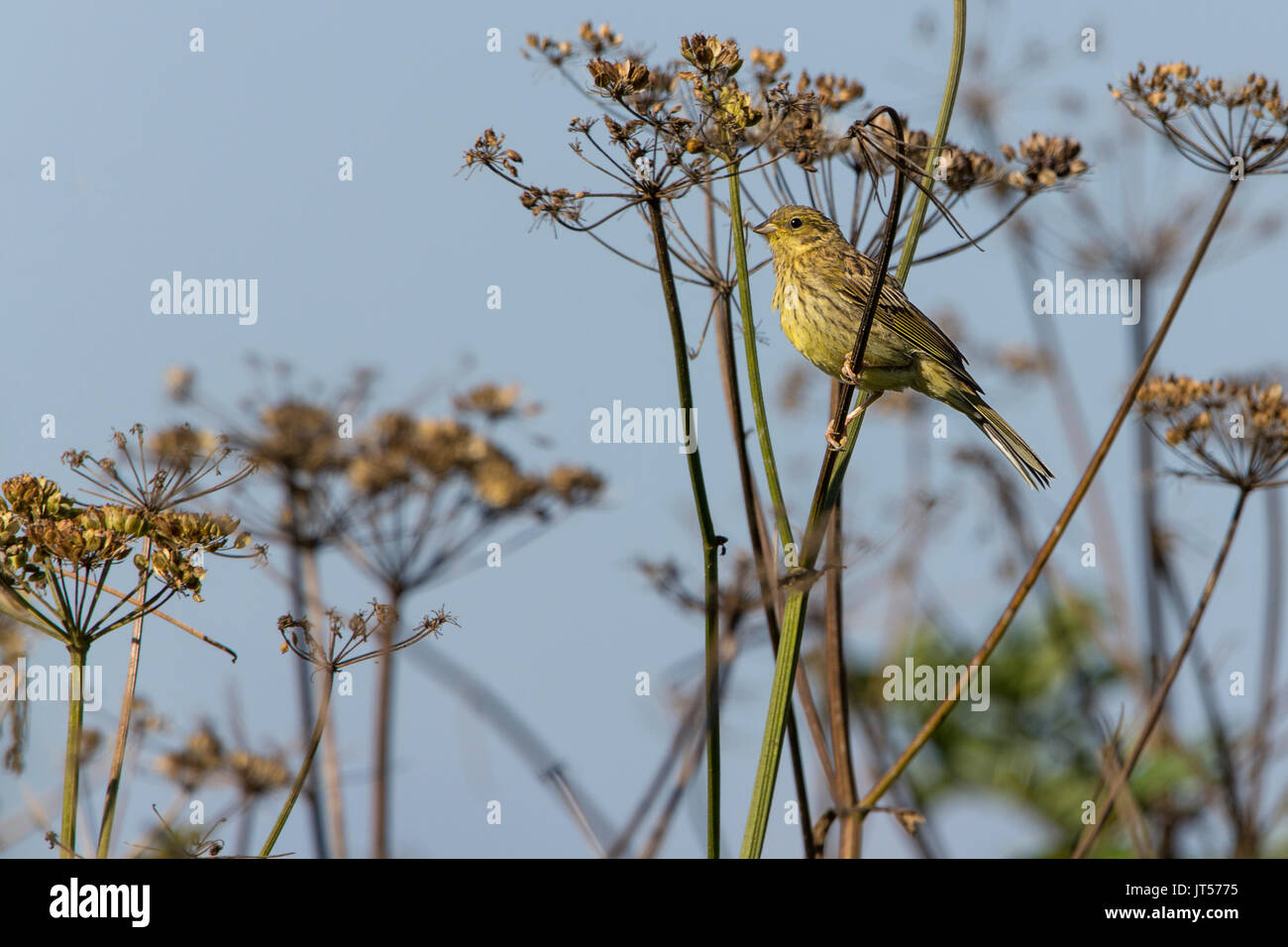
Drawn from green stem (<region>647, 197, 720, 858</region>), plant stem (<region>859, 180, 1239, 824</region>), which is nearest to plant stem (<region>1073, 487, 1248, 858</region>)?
plant stem (<region>859, 180, 1239, 824</region>)

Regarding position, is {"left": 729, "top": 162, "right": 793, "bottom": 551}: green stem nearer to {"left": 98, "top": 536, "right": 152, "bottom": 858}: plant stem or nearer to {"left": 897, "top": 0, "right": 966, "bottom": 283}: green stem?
{"left": 897, "top": 0, "right": 966, "bottom": 283}: green stem

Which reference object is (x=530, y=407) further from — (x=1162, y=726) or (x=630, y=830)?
(x=1162, y=726)

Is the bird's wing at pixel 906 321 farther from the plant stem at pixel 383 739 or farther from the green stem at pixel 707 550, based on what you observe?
the green stem at pixel 707 550

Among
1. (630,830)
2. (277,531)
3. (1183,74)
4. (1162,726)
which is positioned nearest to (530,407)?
(277,531)

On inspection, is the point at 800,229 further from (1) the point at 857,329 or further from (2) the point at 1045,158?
(2) the point at 1045,158

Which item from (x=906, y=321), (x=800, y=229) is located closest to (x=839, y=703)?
(x=906, y=321)

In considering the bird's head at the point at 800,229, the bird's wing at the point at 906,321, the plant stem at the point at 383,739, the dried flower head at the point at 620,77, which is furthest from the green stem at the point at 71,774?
the bird's head at the point at 800,229

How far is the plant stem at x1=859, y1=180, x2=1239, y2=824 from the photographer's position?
364 centimetres

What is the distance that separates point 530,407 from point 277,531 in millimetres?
1694

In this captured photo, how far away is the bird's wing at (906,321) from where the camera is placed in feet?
20.5

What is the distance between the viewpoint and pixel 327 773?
4855mm

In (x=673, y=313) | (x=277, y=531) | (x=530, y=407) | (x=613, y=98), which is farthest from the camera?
(x=530, y=407)

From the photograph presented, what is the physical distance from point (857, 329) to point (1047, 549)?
2.43m
